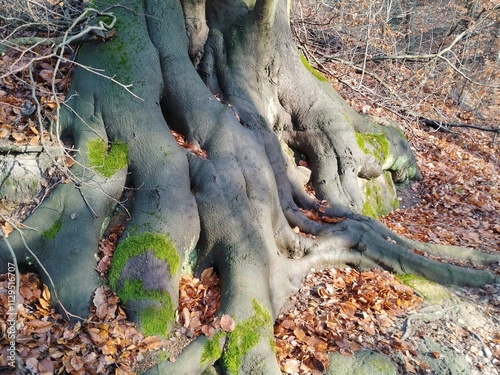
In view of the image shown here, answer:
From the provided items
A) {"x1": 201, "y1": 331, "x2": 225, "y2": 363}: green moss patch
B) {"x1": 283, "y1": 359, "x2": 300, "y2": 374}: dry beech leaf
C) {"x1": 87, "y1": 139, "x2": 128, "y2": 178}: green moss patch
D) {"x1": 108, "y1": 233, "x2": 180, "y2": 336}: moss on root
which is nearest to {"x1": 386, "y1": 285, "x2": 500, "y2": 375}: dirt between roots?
{"x1": 283, "y1": 359, "x2": 300, "y2": 374}: dry beech leaf

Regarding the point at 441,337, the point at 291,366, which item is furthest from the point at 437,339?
the point at 291,366

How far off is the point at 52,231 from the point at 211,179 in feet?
5.26

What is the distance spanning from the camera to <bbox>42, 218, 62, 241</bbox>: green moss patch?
12.6 ft

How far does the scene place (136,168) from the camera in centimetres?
429

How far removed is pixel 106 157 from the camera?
4309 millimetres

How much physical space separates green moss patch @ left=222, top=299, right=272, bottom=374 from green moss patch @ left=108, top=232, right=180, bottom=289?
827mm

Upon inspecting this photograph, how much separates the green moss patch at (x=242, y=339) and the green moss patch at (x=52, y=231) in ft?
6.10

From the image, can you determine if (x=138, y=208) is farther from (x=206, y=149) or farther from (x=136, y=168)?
(x=206, y=149)

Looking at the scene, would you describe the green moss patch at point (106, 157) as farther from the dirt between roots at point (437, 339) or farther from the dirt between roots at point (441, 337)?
the dirt between roots at point (437, 339)

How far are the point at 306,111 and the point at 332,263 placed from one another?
2.60m

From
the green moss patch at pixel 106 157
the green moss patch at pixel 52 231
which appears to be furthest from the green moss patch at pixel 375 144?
the green moss patch at pixel 52 231

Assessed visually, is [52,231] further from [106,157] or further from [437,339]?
[437,339]

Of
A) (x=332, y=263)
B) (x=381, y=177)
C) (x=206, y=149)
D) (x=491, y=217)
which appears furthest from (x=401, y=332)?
(x=491, y=217)

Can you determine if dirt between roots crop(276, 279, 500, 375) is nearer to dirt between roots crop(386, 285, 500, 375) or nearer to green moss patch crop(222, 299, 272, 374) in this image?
dirt between roots crop(386, 285, 500, 375)
